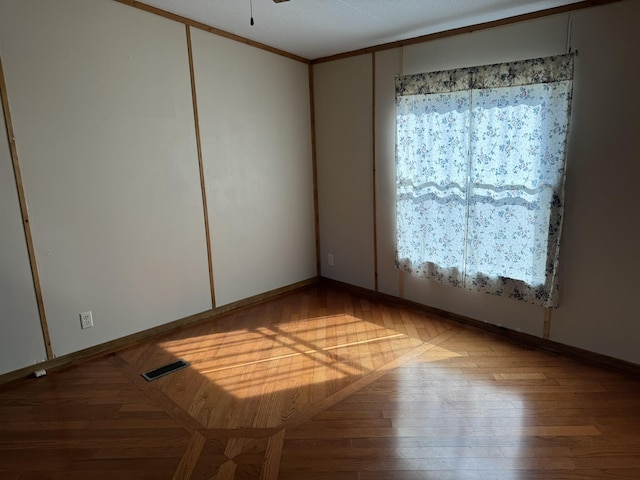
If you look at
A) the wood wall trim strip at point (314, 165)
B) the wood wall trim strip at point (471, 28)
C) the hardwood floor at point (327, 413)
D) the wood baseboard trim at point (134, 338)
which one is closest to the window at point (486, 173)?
the wood wall trim strip at point (471, 28)

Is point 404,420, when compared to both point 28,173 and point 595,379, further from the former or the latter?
point 28,173

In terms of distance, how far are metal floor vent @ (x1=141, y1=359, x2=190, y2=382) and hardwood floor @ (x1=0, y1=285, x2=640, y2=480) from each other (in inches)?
2.2

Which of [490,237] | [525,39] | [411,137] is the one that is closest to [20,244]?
[411,137]

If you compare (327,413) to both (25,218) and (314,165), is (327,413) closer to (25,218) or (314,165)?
(25,218)

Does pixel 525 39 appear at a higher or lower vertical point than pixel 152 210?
higher

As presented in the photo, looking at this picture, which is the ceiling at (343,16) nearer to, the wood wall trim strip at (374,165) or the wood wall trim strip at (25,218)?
the wood wall trim strip at (374,165)

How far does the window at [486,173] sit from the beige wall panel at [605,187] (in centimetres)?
10

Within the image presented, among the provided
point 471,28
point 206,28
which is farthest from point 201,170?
point 471,28

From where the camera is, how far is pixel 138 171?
10.4ft

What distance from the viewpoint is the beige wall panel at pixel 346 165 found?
4074mm

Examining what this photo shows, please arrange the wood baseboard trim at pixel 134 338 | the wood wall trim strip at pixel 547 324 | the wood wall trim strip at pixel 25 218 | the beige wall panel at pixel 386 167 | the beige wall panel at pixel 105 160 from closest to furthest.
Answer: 1. the wood wall trim strip at pixel 25 218
2. the beige wall panel at pixel 105 160
3. the wood baseboard trim at pixel 134 338
4. the wood wall trim strip at pixel 547 324
5. the beige wall panel at pixel 386 167

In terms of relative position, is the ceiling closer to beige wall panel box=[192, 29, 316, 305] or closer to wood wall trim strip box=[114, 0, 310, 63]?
wood wall trim strip box=[114, 0, 310, 63]

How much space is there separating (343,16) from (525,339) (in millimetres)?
2837

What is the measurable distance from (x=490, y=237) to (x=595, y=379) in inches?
45.9
